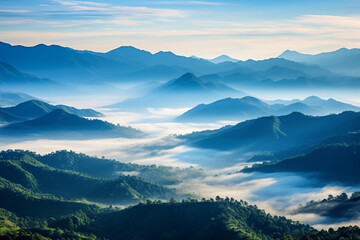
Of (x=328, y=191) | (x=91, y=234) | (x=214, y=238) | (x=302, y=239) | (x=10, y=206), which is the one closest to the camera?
(x=302, y=239)

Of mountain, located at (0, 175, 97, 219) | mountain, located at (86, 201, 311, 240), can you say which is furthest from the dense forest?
mountain, located at (0, 175, 97, 219)

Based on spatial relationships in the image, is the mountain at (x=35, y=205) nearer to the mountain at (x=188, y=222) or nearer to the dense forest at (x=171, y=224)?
the dense forest at (x=171, y=224)

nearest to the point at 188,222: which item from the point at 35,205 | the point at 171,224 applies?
the point at 171,224

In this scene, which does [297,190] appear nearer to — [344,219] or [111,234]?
[344,219]

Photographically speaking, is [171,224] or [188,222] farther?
[171,224]

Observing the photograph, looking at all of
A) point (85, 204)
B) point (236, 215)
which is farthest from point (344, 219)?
point (85, 204)

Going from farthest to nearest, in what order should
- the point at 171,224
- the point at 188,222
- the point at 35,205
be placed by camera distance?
the point at 35,205, the point at 171,224, the point at 188,222

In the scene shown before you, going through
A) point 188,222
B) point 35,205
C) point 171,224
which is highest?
point 35,205

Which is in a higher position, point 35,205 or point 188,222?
point 35,205

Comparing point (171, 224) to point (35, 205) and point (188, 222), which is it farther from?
point (35, 205)

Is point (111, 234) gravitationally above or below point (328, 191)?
below

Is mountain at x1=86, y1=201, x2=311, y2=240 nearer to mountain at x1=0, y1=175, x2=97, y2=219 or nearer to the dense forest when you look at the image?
the dense forest
